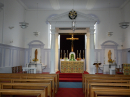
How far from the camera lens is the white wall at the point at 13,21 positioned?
868 cm

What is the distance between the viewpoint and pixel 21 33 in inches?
456

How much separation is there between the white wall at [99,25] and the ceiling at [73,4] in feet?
1.42

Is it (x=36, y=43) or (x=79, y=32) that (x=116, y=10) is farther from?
(x=36, y=43)

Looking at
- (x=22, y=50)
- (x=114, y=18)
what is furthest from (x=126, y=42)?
(x=22, y=50)

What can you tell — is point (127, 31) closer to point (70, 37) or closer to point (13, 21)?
point (70, 37)

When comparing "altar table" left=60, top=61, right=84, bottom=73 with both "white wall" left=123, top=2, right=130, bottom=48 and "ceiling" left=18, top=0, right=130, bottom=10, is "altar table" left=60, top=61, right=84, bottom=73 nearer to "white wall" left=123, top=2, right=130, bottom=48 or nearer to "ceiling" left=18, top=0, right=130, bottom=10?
"white wall" left=123, top=2, right=130, bottom=48

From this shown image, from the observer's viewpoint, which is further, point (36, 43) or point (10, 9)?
point (36, 43)

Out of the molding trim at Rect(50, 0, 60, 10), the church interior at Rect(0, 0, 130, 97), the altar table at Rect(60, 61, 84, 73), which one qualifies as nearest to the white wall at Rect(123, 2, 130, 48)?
the church interior at Rect(0, 0, 130, 97)

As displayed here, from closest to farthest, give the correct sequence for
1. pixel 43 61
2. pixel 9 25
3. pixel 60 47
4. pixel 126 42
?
pixel 9 25, pixel 126 42, pixel 43 61, pixel 60 47

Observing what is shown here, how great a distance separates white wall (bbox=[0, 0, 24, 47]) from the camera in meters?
8.68

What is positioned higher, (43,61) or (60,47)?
(60,47)

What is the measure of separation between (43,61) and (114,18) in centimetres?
721

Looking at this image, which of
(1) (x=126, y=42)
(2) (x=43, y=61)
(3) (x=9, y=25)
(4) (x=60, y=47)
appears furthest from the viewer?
(4) (x=60, y=47)

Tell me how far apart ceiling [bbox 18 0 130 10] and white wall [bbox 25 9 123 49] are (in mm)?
434
